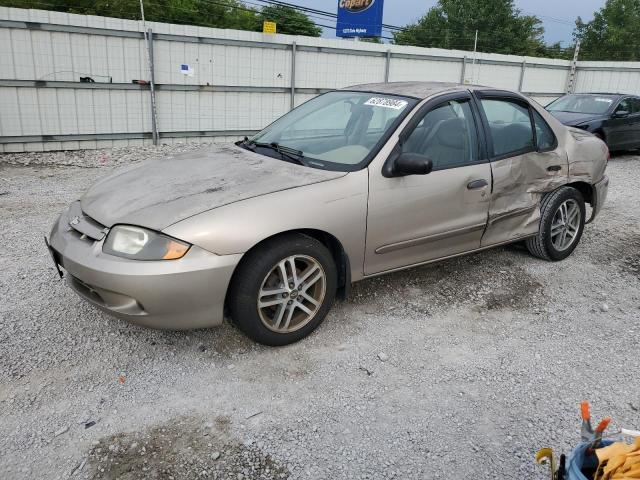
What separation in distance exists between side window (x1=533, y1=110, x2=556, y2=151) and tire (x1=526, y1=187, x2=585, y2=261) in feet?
1.34

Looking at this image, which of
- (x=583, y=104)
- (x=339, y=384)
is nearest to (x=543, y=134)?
(x=339, y=384)

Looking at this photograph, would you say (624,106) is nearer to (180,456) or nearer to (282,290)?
(282,290)

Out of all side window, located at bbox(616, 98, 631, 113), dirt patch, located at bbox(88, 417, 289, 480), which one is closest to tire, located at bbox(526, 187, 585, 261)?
dirt patch, located at bbox(88, 417, 289, 480)

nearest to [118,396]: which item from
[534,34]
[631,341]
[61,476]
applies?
[61,476]

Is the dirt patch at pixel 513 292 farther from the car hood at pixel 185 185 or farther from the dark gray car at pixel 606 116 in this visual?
the dark gray car at pixel 606 116

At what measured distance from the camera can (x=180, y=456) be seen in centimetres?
238

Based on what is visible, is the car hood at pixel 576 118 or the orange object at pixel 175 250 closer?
the orange object at pixel 175 250

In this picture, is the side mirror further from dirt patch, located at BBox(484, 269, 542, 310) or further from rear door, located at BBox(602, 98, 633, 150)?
rear door, located at BBox(602, 98, 633, 150)

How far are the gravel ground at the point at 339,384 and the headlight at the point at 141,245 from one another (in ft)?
2.29

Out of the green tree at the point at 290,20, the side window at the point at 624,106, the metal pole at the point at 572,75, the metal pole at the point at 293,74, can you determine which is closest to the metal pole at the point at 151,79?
the metal pole at the point at 293,74

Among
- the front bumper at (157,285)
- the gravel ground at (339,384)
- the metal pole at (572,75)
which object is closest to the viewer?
the gravel ground at (339,384)

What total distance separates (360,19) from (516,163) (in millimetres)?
14138

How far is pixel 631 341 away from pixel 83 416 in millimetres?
3363

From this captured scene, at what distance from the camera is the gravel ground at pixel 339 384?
2393mm
